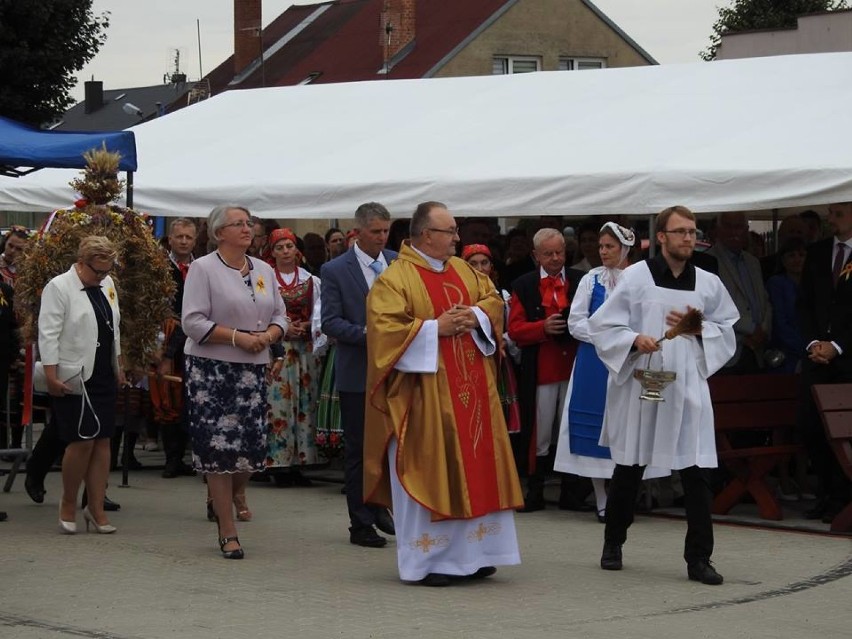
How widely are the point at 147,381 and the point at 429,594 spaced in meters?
5.86

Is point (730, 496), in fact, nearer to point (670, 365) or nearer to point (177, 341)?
point (670, 365)

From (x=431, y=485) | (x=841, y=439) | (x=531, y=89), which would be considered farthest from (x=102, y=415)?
(x=531, y=89)

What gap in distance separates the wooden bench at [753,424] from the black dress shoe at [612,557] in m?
1.90

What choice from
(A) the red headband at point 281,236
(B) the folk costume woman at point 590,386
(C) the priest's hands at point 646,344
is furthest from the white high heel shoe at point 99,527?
(C) the priest's hands at point 646,344

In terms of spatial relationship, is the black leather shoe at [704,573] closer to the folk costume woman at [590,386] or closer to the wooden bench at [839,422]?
the wooden bench at [839,422]

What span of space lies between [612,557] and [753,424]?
8.11 ft

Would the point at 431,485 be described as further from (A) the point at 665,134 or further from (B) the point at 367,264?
(A) the point at 665,134

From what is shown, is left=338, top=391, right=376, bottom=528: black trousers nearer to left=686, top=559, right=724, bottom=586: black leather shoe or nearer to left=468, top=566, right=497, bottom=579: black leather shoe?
left=468, top=566, right=497, bottom=579: black leather shoe

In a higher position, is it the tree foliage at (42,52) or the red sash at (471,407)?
the tree foliage at (42,52)

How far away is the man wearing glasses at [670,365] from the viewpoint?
8406 millimetres

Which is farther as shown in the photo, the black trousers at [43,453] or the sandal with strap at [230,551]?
the black trousers at [43,453]

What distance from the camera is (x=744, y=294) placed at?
11727 millimetres

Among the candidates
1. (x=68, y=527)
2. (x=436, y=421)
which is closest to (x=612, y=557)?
(x=436, y=421)

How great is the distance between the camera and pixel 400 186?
12.4 m
